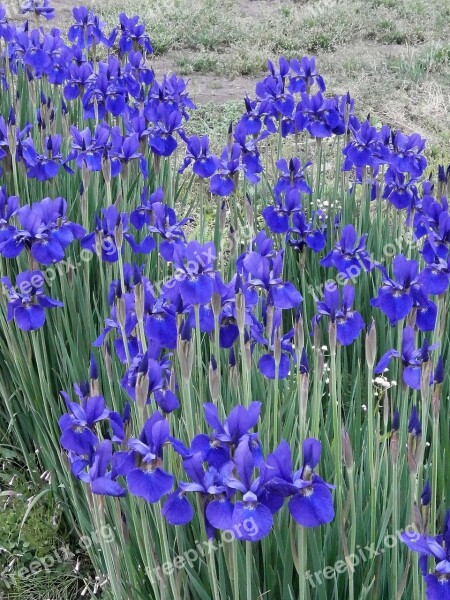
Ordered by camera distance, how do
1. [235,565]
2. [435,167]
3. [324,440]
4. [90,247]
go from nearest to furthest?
[235,565], [324,440], [90,247], [435,167]

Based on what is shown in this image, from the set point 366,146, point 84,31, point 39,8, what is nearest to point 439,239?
point 366,146

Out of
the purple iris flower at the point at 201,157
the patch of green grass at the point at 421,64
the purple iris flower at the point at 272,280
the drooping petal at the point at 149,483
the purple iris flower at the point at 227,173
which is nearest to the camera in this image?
the drooping petal at the point at 149,483

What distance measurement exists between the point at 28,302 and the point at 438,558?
4.83 feet

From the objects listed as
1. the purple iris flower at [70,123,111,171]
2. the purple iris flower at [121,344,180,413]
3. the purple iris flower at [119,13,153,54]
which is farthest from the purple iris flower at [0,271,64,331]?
the purple iris flower at [119,13,153,54]

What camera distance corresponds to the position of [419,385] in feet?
6.02

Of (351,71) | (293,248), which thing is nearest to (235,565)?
(293,248)

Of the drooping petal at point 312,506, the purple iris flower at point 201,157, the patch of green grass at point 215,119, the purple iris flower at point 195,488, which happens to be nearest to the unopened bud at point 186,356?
the purple iris flower at point 195,488

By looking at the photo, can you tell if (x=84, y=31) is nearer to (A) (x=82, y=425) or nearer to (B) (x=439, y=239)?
(B) (x=439, y=239)

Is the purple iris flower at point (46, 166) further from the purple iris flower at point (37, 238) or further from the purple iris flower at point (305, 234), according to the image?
the purple iris flower at point (305, 234)

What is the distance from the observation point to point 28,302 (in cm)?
238

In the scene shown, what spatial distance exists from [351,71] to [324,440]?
615cm

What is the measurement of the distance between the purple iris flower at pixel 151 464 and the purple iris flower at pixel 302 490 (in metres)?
0.18

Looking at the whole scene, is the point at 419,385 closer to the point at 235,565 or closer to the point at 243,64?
the point at 235,565

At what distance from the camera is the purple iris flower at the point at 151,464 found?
→ 1.48m
